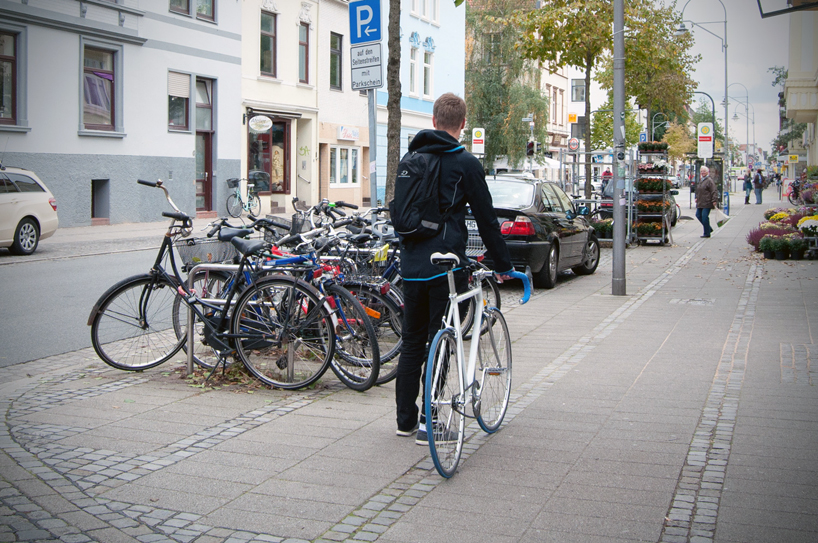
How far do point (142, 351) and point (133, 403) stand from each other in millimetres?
1094

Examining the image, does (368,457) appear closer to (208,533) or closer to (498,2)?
(208,533)

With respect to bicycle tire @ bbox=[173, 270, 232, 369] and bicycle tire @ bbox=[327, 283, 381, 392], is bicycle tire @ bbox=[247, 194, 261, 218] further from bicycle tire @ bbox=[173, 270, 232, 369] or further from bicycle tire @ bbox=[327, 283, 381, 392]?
bicycle tire @ bbox=[327, 283, 381, 392]

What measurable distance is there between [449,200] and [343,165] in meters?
31.3

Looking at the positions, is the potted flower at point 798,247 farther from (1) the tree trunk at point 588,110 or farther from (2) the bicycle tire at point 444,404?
(2) the bicycle tire at point 444,404

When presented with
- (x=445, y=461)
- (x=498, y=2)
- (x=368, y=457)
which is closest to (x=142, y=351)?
(x=368, y=457)

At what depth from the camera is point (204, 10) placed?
2642cm

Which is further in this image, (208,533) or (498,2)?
(498,2)

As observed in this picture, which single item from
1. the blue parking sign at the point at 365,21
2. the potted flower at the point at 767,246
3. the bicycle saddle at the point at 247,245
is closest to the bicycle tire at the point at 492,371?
the bicycle saddle at the point at 247,245

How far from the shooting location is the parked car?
50.3 ft

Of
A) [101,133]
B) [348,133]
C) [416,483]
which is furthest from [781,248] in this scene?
[348,133]

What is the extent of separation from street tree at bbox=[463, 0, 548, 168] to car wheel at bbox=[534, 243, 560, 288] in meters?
40.8

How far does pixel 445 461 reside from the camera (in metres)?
4.44

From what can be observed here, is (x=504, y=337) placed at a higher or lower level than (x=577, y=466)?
higher

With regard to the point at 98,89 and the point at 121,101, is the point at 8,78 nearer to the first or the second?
the point at 98,89
